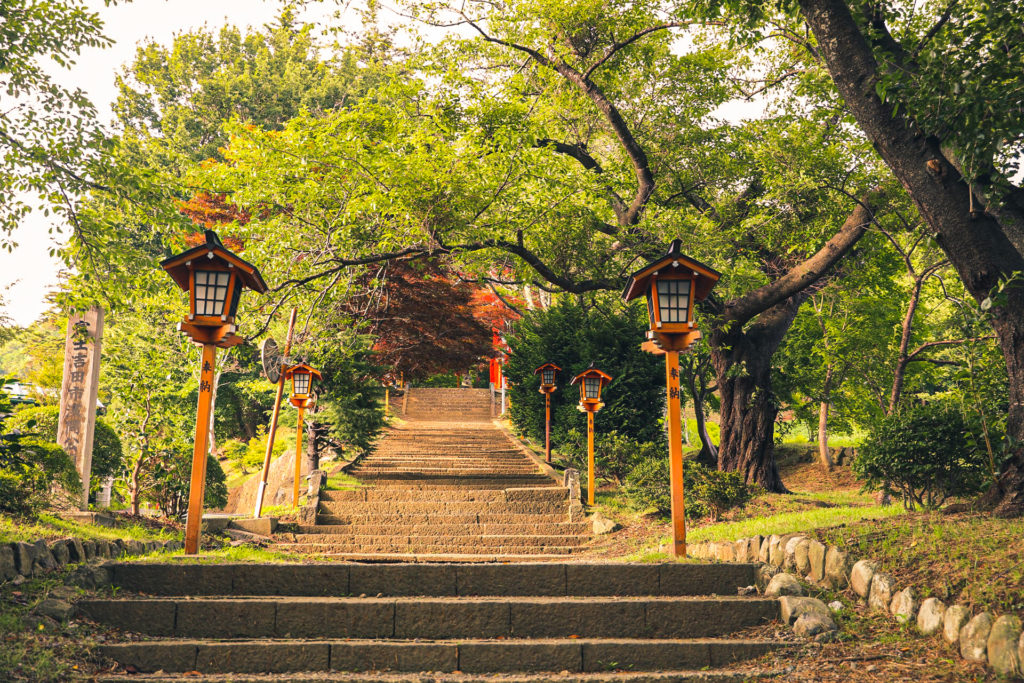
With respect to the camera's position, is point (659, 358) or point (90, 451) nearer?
point (90, 451)

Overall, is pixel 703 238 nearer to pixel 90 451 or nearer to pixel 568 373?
pixel 568 373

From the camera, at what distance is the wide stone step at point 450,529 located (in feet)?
37.9

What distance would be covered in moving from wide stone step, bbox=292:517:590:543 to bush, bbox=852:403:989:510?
545cm

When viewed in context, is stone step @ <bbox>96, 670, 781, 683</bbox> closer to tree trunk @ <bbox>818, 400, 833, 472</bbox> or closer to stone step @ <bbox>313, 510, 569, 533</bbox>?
stone step @ <bbox>313, 510, 569, 533</bbox>

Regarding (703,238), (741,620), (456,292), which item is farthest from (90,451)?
(456,292)

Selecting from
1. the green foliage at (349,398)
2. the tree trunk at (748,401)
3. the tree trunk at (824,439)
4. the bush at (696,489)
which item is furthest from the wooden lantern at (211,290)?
the tree trunk at (824,439)

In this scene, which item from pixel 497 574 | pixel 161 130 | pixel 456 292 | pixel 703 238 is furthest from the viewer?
pixel 161 130

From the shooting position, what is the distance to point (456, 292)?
20.7 meters

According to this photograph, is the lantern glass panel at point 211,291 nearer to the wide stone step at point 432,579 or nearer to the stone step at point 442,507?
the wide stone step at point 432,579

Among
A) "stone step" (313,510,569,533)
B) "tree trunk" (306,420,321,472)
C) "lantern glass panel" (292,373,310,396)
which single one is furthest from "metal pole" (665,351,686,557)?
"tree trunk" (306,420,321,472)

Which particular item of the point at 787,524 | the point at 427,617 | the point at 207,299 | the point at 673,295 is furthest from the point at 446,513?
the point at 427,617

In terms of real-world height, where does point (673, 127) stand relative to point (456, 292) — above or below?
above

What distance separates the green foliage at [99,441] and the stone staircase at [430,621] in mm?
5416

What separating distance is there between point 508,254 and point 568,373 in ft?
15.7
